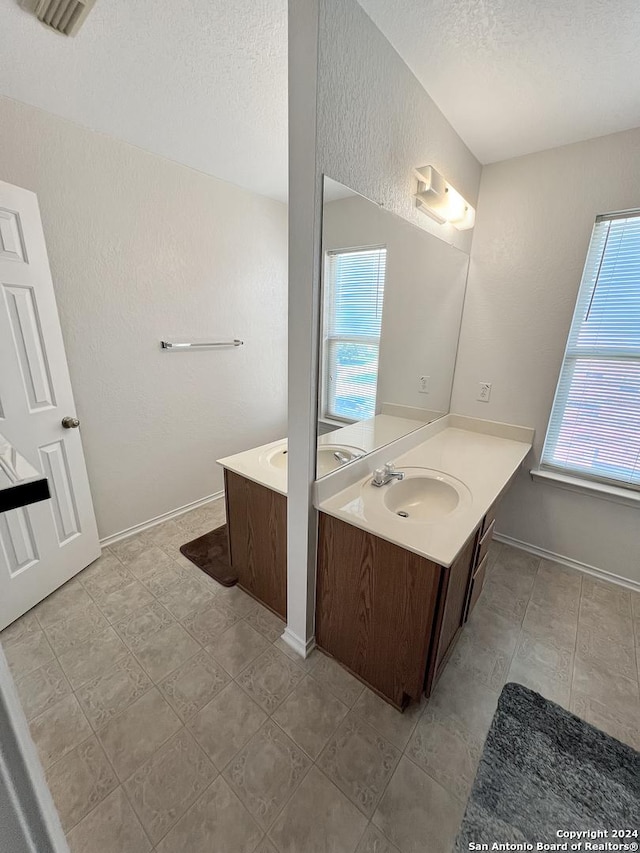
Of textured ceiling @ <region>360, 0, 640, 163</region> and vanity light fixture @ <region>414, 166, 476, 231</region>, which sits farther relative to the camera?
vanity light fixture @ <region>414, 166, 476, 231</region>

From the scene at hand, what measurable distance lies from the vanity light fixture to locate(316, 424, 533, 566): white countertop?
1.23 meters

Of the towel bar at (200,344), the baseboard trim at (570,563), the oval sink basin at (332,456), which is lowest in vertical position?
the baseboard trim at (570,563)

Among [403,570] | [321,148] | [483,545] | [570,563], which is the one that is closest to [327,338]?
[321,148]

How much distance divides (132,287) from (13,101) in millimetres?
851

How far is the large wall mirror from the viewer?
128 cm

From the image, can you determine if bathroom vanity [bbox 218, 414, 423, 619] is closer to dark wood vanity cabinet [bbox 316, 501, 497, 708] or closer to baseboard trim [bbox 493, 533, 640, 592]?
dark wood vanity cabinet [bbox 316, 501, 497, 708]

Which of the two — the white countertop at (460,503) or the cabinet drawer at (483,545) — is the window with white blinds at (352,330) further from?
the cabinet drawer at (483,545)

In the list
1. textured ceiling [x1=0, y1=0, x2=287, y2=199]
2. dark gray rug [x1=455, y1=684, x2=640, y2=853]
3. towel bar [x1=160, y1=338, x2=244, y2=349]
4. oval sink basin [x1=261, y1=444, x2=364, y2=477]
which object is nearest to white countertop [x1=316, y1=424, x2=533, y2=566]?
oval sink basin [x1=261, y1=444, x2=364, y2=477]

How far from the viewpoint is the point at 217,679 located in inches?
56.4

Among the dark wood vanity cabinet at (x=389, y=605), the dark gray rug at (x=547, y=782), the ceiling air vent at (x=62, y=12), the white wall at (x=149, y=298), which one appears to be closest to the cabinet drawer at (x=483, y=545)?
the dark wood vanity cabinet at (x=389, y=605)

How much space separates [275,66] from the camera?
1.38 metres

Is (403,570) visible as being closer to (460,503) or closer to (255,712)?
(460,503)

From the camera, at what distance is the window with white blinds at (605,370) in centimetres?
179

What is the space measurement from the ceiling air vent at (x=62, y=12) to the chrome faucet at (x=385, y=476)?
6.14 ft
